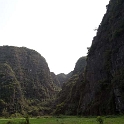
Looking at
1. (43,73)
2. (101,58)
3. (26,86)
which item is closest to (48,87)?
(43,73)

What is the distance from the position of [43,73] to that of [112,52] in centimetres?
10945

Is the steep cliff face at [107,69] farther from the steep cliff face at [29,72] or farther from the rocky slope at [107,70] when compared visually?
the steep cliff face at [29,72]

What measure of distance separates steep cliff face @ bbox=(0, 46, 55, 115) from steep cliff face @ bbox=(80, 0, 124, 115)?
67839 millimetres

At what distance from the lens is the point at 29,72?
459ft

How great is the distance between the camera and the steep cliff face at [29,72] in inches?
4963

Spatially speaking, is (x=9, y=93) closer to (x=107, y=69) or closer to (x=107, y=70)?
(x=107, y=69)

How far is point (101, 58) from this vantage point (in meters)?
49.8

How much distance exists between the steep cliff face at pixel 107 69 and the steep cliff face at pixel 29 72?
223ft

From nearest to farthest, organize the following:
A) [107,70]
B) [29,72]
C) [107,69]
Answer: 1. [107,70]
2. [107,69]
3. [29,72]

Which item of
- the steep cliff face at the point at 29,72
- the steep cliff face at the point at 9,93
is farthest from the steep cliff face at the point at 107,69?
the steep cliff face at the point at 29,72

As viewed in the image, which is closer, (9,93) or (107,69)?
(107,69)

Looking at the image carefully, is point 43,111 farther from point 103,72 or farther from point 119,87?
point 119,87

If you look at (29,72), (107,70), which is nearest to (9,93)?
(29,72)

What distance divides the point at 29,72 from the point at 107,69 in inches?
3933
